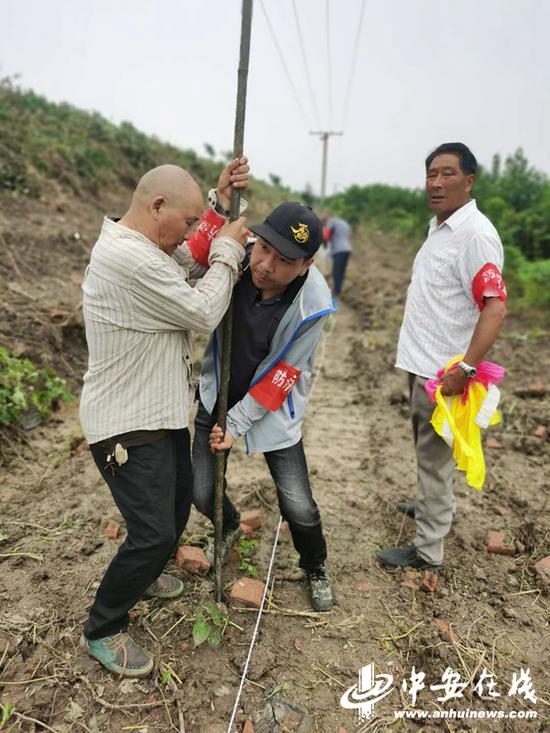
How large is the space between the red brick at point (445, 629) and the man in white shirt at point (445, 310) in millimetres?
360

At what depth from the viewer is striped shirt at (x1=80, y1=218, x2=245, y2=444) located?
6.28ft

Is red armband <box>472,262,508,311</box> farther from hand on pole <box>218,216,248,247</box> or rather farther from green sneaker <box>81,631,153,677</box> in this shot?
green sneaker <box>81,631,153,677</box>

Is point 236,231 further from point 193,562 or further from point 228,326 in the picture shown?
point 193,562

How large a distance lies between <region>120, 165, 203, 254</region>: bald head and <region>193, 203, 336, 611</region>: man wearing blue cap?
348mm

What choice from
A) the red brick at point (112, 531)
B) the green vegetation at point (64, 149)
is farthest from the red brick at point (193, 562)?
the green vegetation at point (64, 149)

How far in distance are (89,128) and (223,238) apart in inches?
554

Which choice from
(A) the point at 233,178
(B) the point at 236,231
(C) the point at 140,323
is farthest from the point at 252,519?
(A) the point at 233,178

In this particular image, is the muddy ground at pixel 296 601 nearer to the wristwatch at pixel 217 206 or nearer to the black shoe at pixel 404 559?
the black shoe at pixel 404 559

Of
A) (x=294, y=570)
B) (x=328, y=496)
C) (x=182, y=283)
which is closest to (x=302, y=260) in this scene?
(x=182, y=283)

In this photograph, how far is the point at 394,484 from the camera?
13.5 ft

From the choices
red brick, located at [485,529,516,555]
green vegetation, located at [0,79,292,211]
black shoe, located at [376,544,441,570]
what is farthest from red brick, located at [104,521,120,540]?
green vegetation, located at [0,79,292,211]

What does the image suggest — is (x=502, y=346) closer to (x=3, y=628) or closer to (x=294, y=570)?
(x=294, y=570)

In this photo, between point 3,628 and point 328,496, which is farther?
point 328,496

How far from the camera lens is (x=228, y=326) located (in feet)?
7.75
